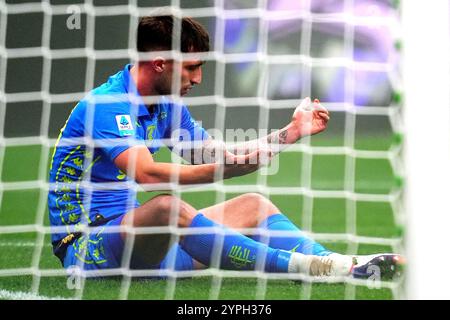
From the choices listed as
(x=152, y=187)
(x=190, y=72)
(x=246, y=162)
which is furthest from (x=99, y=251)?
(x=190, y=72)

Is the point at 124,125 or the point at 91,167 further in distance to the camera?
the point at 91,167

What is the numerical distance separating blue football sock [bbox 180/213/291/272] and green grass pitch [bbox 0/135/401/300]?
0.08 m

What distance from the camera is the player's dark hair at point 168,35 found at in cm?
326

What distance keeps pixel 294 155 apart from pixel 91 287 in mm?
5787

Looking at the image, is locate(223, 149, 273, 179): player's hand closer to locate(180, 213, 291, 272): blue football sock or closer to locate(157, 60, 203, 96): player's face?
locate(180, 213, 291, 272): blue football sock

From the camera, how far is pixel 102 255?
127 inches

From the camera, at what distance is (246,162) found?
3.12 metres

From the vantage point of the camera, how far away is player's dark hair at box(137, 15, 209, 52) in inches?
128

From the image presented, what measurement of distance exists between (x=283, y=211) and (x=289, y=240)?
2.16 metres

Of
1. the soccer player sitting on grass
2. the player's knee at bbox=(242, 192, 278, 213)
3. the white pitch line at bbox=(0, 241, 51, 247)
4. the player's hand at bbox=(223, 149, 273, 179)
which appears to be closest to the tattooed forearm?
the soccer player sitting on grass

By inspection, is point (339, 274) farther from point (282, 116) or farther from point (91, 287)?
point (282, 116)

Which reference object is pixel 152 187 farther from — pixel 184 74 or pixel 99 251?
pixel 184 74

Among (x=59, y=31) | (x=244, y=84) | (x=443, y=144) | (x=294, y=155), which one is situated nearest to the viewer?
(x=443, y=144)
